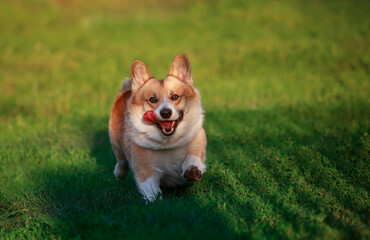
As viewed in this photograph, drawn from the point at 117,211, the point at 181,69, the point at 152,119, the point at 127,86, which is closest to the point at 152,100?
the point at 152,119

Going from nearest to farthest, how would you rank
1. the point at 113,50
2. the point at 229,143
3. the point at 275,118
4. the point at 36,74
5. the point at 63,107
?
1. the point at 229,143
2. the point at 275,118
3. the point at 63,107
4. the point at 36,74
5. the point at 113,50

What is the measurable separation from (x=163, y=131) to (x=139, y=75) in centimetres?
78

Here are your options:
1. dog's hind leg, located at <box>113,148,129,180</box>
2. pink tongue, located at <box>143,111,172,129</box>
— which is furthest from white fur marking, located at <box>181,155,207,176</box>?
dog's hind leg, located at <box>113,148,129,180</box>

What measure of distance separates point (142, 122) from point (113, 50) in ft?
26.9

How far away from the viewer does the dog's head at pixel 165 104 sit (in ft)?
13.4

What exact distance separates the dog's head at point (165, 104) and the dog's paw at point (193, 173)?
1.57 ft

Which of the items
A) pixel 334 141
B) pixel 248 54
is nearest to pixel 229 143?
pixel 334 141

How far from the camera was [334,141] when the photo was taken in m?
5.23

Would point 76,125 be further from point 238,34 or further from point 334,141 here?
point 238,34

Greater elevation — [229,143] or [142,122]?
[142,122]

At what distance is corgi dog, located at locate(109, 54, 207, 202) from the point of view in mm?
4078

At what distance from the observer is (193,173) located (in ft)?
12.3

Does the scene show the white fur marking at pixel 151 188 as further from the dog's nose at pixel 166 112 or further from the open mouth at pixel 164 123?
the dog's nose at pixel 166 112

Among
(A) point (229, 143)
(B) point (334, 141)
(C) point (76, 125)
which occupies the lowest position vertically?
(C) point (76, 125)
